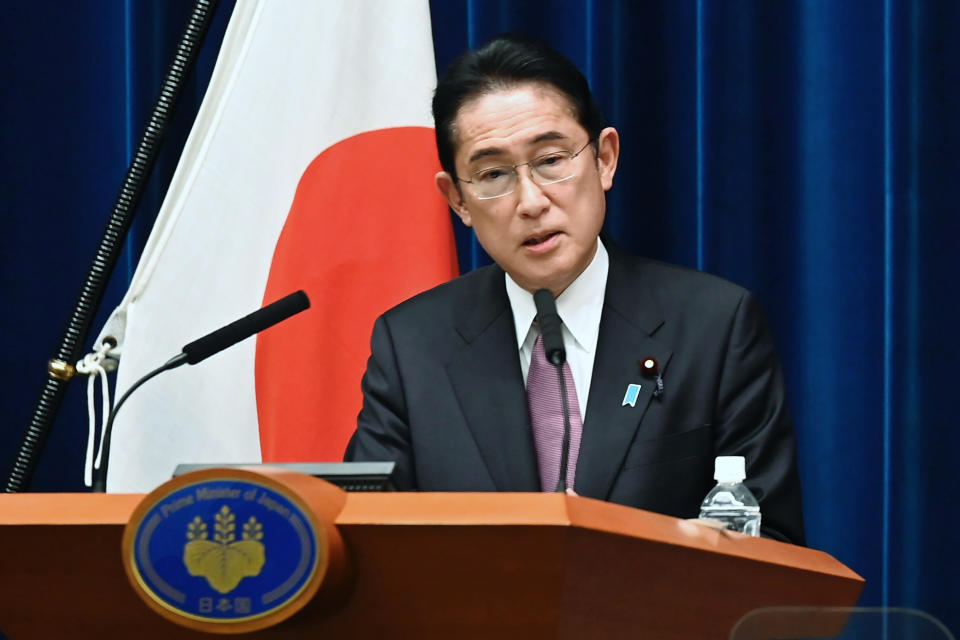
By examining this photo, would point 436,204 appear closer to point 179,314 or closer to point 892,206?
point 179,314

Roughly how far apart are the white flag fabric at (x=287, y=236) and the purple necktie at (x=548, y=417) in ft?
1.46

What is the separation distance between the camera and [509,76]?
6.35 ft

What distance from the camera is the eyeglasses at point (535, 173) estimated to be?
1866mm

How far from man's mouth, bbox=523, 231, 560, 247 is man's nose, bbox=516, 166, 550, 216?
36mm

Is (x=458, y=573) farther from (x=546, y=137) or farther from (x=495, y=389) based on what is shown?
(x=546, y=137)

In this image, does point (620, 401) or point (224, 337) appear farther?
point (620, 401)

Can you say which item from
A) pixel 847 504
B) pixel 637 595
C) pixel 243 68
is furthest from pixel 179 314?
pixel 637 595

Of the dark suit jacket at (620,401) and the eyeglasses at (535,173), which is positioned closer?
the dark suit jacket at (620,401)

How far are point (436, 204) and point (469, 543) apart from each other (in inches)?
55.8

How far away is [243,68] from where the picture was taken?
225 cm

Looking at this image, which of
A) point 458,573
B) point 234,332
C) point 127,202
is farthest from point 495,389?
point 458,573

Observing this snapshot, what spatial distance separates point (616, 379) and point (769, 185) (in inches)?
29.7

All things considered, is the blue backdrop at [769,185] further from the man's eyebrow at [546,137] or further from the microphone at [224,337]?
the microphone at [224,337]

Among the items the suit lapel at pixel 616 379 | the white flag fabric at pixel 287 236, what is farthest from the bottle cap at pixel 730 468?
the white flag fabric at pixel 287 236
